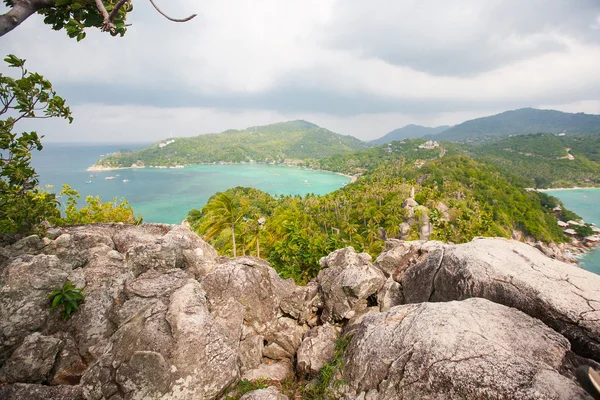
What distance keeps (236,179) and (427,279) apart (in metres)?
185

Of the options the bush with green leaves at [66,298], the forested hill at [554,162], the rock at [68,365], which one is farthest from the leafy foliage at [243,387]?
the forested hill at [554,162]

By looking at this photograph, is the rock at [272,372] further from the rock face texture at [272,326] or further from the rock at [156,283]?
the rock at [156,283]

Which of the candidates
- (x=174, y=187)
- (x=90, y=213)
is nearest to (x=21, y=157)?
(x=90, y=213)

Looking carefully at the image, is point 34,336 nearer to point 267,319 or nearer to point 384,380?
point 267,319

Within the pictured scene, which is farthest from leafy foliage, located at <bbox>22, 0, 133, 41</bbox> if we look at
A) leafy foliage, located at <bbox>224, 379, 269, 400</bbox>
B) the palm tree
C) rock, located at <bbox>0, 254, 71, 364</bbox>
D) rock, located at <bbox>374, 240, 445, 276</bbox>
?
the palm tree

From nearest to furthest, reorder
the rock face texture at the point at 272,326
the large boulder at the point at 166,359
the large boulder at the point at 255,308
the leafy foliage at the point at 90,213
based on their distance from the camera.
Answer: the rock face texture at the point at 272,326
the large boulder at the point at 166,359
the large boulder at the point at 255,308
the leafy foliage at the point at 90,213

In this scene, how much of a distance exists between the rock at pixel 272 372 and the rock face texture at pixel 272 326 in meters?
0.05

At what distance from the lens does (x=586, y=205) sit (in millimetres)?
111000

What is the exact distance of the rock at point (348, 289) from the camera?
1120cm

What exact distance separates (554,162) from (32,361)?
216 meters

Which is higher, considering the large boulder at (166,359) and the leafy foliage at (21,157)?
the leafy foliage at (21,157)

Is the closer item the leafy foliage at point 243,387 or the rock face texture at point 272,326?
the rock face texture at point 272,326

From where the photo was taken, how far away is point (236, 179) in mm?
187875

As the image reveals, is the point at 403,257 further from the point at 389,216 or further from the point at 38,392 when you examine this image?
the point at 389,216
